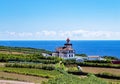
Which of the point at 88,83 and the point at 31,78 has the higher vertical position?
the point at 88,83

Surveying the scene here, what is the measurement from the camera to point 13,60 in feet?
210

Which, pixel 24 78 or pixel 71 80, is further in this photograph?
pixel 24 78

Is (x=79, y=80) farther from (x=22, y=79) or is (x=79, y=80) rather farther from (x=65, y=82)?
(x=22, y=79)

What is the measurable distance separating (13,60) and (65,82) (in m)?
55.2

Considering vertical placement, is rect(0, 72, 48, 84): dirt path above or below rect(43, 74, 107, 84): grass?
below

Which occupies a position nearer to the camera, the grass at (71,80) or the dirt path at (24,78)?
the grass at (71,80)

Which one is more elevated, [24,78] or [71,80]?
[71,80]

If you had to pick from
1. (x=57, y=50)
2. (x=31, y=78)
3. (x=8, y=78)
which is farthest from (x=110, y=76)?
(x=57, y=50)

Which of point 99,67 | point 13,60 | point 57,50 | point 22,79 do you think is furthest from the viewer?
point 57,50

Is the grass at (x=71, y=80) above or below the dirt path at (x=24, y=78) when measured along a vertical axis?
above

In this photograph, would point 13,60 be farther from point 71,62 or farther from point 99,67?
point 99,67

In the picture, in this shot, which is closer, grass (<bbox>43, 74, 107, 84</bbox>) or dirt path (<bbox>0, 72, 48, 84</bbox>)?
grass (<bbox>43, 74, 107, 84</bbox>)

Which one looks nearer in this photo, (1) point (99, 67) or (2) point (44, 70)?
(2) point (44, 70)

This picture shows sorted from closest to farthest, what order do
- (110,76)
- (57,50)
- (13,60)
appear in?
1. (110,76)
2. (13,60)
3. (57,50)
